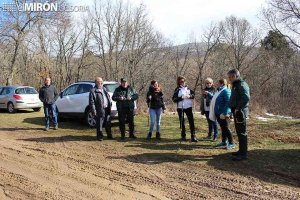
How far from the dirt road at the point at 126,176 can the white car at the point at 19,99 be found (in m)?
9.87

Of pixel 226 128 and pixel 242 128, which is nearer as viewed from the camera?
pixel 242 128

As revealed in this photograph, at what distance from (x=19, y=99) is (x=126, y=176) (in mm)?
13826

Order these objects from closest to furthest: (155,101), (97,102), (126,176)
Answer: (126,176) → (155,101) → (97,102)

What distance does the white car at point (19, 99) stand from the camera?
18.8 m

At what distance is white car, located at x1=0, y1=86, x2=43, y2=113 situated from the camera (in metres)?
18.8

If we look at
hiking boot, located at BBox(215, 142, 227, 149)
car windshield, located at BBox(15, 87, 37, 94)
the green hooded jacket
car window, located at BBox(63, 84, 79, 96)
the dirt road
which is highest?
car windshield, located at BBox(15, 87, 37, 94)

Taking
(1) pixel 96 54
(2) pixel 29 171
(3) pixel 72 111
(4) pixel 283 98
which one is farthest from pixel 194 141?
(1) pixel 96 54

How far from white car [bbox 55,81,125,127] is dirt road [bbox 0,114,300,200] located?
367 centimetres

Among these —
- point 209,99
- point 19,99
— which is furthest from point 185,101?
point 19,99

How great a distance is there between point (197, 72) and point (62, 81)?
1772 centimetres

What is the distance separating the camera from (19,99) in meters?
18.8

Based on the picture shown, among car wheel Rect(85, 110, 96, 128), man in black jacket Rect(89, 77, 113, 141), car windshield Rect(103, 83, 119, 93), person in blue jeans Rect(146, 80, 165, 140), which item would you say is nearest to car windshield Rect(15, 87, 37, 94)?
car wheel Rect(85, 110, 96, 128)

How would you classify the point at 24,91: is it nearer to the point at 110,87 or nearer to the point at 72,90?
the point at 72,90

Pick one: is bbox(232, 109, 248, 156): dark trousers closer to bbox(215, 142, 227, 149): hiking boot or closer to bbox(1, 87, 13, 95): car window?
bbox(215, 142, 227, 149): hiking boot
